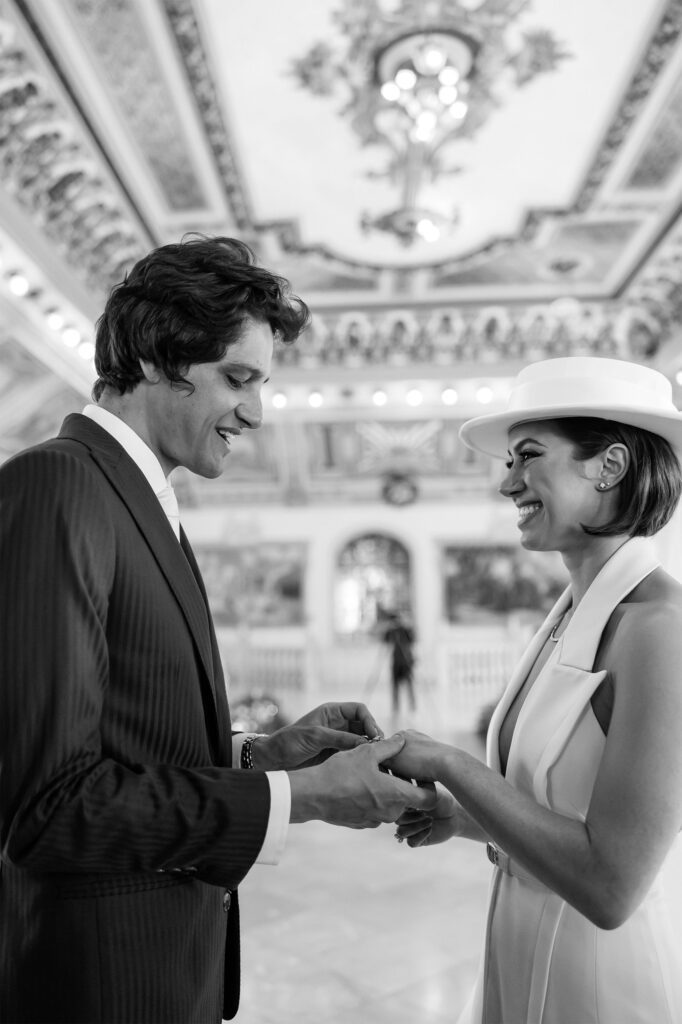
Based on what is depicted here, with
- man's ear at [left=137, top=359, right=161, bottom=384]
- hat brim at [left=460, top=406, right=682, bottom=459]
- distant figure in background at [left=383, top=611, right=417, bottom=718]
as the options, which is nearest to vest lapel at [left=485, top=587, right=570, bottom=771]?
hat brim at [left=460, top=406, right=682, bottom=459]

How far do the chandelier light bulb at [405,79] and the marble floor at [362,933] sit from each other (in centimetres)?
671

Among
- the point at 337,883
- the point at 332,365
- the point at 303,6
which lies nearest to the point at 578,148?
the point at 303,6

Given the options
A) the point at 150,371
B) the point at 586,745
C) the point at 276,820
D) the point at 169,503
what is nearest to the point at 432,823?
the point at 586,745

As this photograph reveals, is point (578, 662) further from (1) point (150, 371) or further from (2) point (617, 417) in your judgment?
(1) point (150, 371)

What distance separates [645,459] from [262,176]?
8.11 m

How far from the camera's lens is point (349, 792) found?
4.99 ft

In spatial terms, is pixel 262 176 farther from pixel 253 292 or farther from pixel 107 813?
pixel 107 813

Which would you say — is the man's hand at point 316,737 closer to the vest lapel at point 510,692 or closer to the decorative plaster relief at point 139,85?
the vest lapel at point 510,692

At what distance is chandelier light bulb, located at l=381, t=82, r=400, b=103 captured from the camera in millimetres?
7312

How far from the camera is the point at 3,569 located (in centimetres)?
134

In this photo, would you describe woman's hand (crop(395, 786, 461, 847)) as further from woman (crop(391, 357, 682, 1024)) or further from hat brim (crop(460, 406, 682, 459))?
hat brim (crop(460, 406, 682, 459))

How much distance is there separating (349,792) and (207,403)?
35.4 inches

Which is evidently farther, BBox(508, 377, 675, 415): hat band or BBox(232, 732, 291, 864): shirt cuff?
BBox(508, 377, 675, 415): hat band

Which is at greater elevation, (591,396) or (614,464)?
(591,396)
